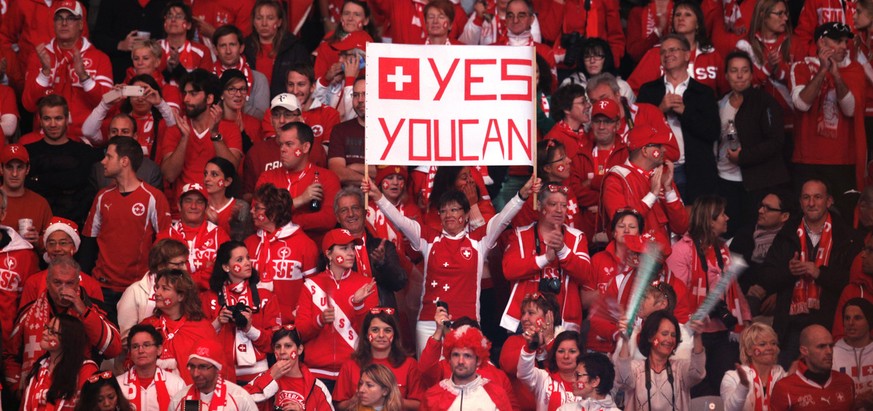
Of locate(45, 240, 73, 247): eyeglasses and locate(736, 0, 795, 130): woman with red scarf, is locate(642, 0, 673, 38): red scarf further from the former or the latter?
locate(45, 240, 73, 247): eyeglasses

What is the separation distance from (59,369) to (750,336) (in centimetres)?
423

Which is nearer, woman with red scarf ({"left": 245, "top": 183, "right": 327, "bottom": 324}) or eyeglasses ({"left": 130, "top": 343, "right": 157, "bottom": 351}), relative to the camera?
eyeglasses ({"left": 130, "top": 343, "right": 157, "bottom": 351})

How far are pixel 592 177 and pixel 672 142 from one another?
646 millimetres

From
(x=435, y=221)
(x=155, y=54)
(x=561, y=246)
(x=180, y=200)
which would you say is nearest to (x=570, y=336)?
(x=561, y=246)

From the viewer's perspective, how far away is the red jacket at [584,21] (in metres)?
14.2

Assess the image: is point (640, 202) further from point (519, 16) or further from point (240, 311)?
point (240, 311)

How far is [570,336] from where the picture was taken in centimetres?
1036

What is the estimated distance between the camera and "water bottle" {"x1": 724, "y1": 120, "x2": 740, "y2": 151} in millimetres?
12945

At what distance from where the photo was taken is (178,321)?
34.1 ft

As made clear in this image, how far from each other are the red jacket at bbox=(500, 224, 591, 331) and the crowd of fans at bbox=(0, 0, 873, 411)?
0.02 m

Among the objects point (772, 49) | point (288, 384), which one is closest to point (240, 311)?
point (288, 384)

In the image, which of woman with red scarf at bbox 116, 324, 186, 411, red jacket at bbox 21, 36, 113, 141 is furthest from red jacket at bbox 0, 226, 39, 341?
red jacket at bbox 21, 36, 113, 141

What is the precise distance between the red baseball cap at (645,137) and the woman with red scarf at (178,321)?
10.9 feet

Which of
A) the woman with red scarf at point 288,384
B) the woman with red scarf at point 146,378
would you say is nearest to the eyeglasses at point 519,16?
the woman with red scarf at point 288,384
